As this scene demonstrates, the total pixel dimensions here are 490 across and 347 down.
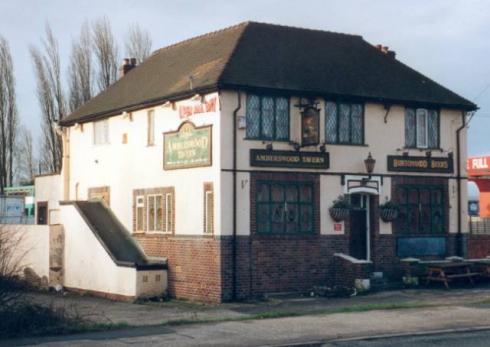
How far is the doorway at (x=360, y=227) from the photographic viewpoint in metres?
27.9

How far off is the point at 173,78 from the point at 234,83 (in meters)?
4.58

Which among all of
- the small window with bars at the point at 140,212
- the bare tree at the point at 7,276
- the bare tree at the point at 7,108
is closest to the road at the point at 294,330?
the bare tree at the point at 7,276

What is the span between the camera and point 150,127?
95.1 ft

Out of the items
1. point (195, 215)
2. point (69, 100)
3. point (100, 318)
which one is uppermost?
point (69, 100)

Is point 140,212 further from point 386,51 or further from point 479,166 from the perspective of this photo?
point 479,166

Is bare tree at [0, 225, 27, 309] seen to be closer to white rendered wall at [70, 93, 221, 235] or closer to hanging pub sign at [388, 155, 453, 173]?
white rendered wall at [70, 93, 221, 235]

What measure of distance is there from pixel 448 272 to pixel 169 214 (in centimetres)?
854

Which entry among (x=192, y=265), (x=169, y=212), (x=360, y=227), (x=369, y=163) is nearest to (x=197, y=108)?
(x=169, y=212)

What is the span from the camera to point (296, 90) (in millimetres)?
26359

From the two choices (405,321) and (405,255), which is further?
(405,255)

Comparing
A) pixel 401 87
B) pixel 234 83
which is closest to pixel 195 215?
pixel 234 83

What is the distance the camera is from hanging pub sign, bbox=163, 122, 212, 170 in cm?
2597

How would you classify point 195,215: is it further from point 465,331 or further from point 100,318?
point 465,331

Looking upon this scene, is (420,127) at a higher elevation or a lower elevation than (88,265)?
higher
